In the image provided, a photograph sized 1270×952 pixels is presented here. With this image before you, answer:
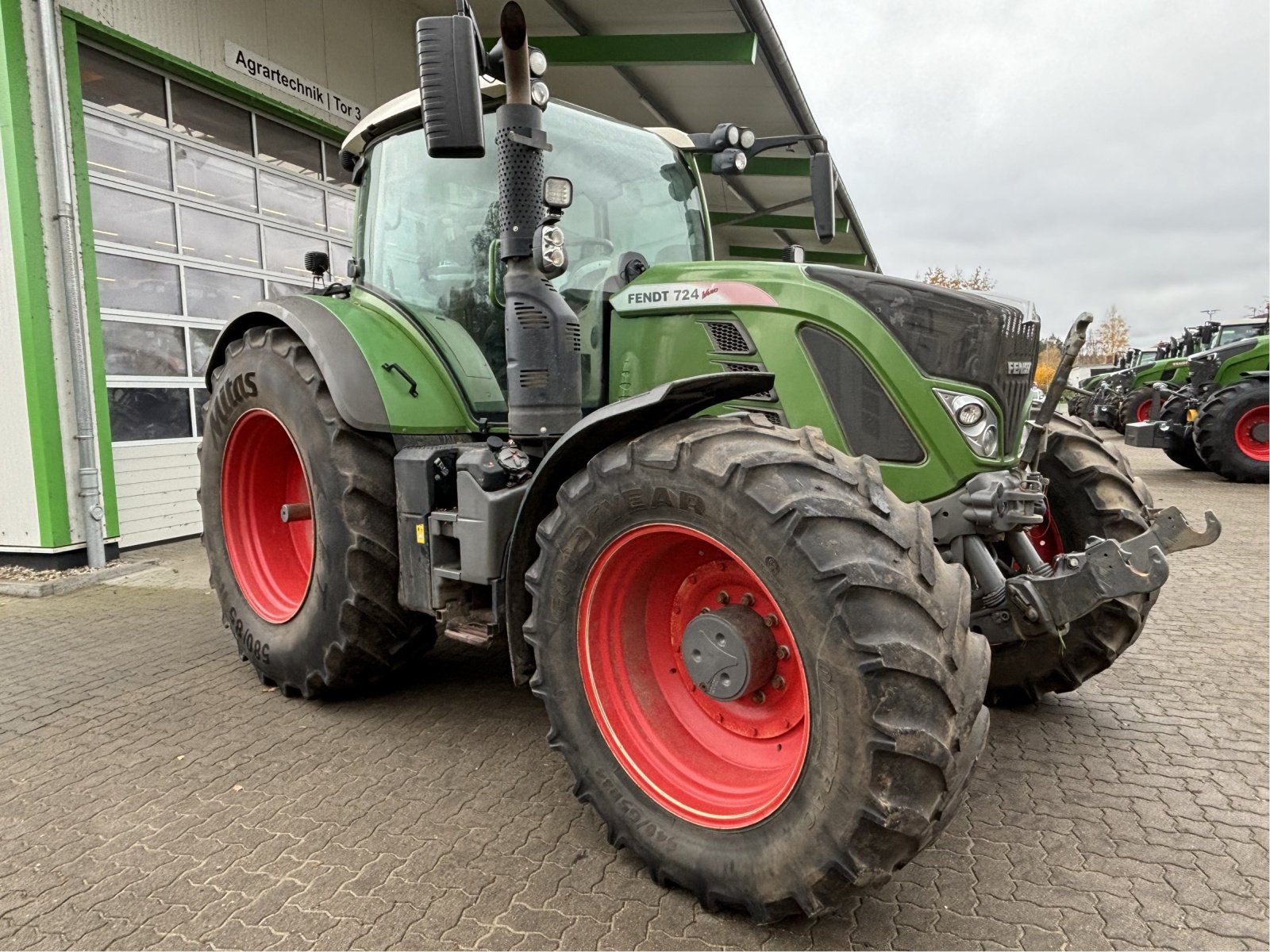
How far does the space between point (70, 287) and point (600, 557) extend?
5.19 metres

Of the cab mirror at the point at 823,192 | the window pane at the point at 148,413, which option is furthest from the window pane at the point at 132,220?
the cab mirror at the point at 823,192

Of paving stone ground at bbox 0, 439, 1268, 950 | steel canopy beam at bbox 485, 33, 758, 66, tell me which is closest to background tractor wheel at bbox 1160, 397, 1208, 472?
steel canopy beam at bbox 485, 33, 758, 66

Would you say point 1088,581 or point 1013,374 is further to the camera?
point 1013,374

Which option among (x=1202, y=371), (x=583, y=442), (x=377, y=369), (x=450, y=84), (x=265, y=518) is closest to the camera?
(x=450, y=84)

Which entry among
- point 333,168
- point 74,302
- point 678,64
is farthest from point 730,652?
point 333,168

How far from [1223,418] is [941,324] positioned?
10.4 m

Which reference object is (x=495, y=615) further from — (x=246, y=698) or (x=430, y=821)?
(x=246, y=698)

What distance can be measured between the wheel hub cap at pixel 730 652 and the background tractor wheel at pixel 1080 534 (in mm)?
1345

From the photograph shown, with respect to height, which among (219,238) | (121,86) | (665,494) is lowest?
(665,494)

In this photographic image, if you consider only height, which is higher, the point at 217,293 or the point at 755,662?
the point at 217,293

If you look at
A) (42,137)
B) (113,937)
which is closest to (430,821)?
(113,937)

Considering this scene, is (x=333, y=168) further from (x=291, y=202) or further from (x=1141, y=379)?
(x=1141, y=379)

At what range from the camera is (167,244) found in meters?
A: 6.71

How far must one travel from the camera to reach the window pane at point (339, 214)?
830 centimetres
